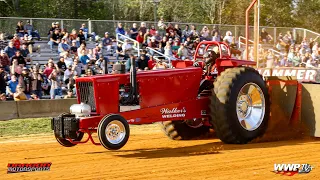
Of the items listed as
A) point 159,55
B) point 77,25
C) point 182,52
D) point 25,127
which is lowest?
point 25,127

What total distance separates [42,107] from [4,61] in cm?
250

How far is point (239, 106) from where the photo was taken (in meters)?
10.3

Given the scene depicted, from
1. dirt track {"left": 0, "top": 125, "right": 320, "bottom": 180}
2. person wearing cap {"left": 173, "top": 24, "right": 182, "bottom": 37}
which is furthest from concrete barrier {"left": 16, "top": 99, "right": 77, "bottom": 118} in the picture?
person wearing cap {"left": 173, "top": 24, "right": 182, "bottom": 37}

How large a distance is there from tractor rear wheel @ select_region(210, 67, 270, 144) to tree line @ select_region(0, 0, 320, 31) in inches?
956

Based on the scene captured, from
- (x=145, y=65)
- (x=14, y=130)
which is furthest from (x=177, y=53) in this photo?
(x=14, y=130)

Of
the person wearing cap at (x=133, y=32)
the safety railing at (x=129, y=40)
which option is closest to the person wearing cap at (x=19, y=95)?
the safety railing at (x=129, y=40)

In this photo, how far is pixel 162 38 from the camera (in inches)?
960

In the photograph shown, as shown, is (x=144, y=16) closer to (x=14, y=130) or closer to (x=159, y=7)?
(x=159, y=7)

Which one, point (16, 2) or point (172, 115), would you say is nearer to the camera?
point (172, 115)

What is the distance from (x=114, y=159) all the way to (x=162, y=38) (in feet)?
52.6

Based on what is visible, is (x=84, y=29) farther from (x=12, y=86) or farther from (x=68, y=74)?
(x=12, y=86)

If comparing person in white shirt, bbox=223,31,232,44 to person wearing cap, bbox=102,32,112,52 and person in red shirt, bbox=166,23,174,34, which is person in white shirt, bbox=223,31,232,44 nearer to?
person in red shirt, bbox=166,23,174,34

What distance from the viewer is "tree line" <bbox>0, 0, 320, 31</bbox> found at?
36.6 m

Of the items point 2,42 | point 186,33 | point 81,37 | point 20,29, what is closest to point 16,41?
point 2,42
